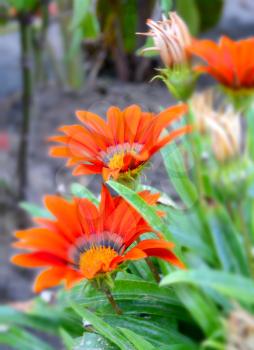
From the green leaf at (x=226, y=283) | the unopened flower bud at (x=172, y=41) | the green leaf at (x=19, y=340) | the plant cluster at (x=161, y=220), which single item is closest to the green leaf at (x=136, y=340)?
the plant cluster at (x=161, y=220)

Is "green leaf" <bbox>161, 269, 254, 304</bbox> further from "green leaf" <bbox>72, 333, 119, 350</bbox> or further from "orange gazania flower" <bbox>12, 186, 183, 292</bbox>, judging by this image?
"green leaf" <bbox>72, 333, 119, 350</bbox>

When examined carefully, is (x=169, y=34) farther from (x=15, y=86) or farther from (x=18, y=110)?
(x=15, y=86)

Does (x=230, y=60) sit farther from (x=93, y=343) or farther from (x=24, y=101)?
(x=24, y=101)

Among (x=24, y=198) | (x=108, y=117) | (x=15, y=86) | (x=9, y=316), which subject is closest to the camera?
(x=108, y=117)

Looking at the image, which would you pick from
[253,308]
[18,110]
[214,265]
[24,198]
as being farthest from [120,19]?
[253,308]

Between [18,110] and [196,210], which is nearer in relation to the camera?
[196,210]

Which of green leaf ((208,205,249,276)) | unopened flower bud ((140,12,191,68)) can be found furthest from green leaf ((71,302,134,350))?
unopened flower bud ((140,12,191,68))
